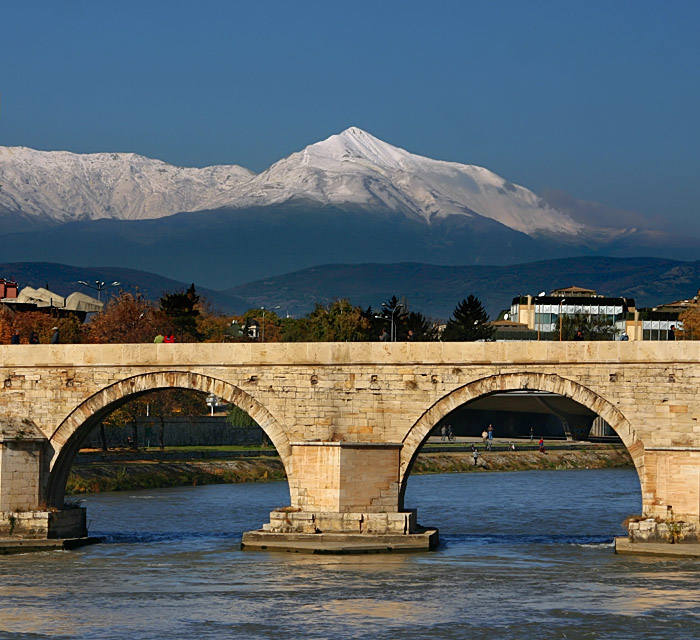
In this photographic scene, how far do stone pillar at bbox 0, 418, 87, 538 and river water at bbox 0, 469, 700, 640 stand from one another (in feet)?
3.48

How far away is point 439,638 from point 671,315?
104651 millimetres

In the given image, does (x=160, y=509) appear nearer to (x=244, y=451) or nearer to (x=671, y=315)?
(x=244, y=451)

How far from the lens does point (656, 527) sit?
107 ft

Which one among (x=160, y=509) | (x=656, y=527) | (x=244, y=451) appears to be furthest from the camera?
(x=244, y=451)

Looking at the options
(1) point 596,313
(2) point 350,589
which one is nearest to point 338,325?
(1) point 596,313

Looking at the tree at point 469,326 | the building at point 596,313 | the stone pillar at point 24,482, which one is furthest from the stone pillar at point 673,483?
the building at point 596,313

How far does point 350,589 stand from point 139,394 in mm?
9549

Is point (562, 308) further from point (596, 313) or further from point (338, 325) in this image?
point (338, 325)

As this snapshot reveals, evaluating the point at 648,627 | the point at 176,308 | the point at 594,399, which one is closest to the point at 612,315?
the point at 176,308

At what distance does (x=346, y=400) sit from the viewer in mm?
34562

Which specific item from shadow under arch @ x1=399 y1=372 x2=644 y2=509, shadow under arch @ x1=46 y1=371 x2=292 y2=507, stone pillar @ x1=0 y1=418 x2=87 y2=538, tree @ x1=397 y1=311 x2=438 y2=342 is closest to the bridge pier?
shadow under arch @ x1=399 y1=372 x2=644 y2=509

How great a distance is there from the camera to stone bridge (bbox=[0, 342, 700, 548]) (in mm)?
33000

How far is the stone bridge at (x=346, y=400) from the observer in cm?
3300

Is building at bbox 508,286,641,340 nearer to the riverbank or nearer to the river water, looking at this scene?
the riverbank
